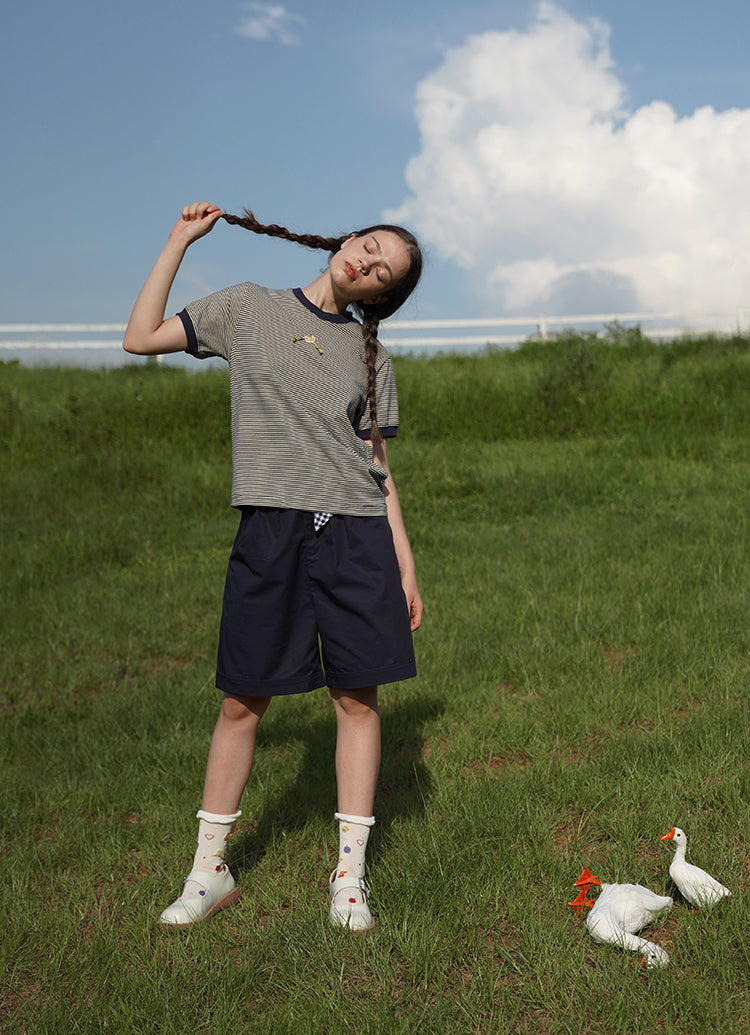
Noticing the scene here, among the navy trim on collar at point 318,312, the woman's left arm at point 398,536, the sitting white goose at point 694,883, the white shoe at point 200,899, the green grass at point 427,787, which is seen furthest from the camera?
the woman's left arm at point 398,536

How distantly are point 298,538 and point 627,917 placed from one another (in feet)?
4.61

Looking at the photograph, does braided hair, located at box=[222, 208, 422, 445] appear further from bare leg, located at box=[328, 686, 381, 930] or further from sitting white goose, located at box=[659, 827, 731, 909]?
sitting white goose, located at box=[659, 827, 731, 909]

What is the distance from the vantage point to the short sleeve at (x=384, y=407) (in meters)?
2.88

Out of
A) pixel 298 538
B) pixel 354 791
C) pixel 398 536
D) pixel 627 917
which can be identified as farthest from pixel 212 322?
pixel 627 917

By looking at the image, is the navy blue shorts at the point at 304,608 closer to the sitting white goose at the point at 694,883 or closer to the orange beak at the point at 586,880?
the orange beak at the point at 586,880

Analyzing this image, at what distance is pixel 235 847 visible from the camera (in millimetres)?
3170

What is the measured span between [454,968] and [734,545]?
512 centimetres

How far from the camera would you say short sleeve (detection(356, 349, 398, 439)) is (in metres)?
2.88

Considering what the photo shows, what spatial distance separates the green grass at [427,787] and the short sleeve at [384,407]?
4.56 ft

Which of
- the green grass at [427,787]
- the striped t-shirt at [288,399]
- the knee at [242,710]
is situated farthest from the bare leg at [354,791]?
the striped t-shirt at [288,399]

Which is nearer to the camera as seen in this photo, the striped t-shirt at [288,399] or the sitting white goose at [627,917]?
the sitting white goose at [627,917]

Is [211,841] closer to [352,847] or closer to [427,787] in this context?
[352,847]

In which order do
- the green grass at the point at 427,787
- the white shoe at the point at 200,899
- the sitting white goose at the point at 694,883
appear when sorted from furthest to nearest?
the white shoe at the point at 200,899 < the sitting white goose at the point at 694,883 < the green grass at the point at 427,787

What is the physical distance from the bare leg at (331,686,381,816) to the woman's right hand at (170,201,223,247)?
1.46m
